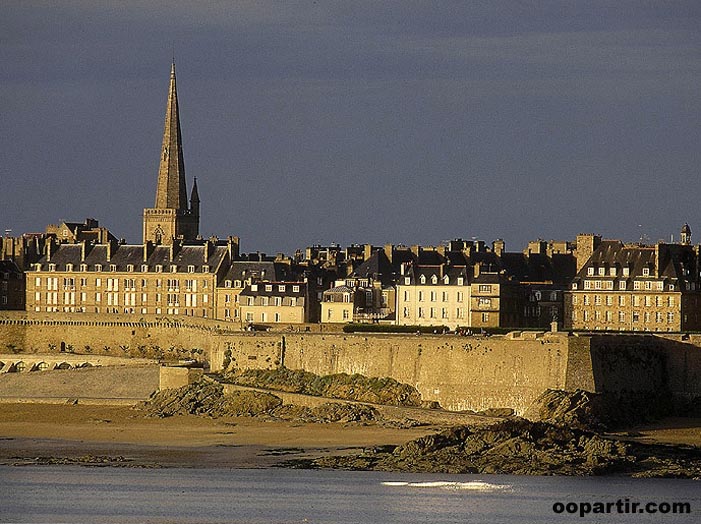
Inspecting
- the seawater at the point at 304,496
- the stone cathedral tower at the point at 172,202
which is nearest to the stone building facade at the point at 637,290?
the seawater at the point at 304,496

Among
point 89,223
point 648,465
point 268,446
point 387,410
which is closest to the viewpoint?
point 648,465

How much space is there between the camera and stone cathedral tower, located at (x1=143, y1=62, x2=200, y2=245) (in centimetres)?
10231

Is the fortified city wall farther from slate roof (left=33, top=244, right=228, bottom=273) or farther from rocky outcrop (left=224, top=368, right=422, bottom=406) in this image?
slate roof (left=33, top=244, right=228, bottom=273)

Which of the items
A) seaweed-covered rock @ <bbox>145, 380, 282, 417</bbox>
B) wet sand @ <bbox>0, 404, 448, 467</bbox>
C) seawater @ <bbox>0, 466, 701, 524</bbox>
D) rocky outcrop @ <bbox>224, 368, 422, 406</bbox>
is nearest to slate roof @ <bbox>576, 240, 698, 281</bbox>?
rocky outcrop @ <bbox>224, 368, 422, 406</bbox>

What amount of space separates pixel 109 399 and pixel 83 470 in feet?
54.6

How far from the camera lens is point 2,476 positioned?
5069 cm

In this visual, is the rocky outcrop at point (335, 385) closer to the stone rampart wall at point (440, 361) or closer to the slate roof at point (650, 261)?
the stone rampart wall at point (440, 361)

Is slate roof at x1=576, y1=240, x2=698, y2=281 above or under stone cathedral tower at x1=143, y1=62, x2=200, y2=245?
under

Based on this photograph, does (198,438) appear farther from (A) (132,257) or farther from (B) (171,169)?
(B) (171,169)

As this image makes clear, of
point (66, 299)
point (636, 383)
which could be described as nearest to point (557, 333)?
point (636, 383)

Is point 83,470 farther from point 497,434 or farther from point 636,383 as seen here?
point 636,383

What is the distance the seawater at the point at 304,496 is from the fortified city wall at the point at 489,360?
397 inches

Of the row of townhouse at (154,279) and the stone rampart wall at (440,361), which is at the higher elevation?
the row of townhouse at (154,279)

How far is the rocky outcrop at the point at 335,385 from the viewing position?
62.3 metres
